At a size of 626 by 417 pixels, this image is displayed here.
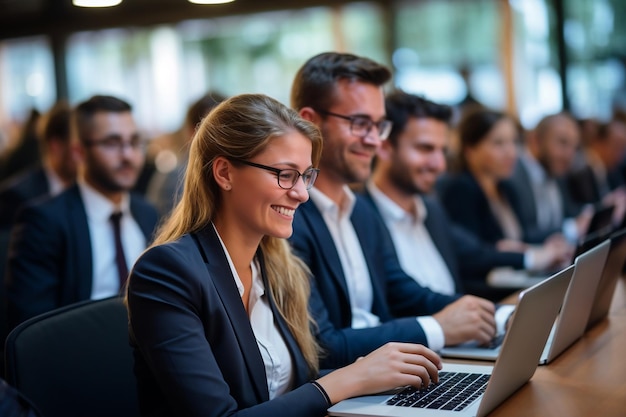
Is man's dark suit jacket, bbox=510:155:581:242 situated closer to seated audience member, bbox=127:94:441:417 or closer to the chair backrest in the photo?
seated audience member, bbox=127:94:441:417

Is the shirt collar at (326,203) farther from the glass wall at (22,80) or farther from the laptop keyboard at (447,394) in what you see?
the glass wall at (22,80)

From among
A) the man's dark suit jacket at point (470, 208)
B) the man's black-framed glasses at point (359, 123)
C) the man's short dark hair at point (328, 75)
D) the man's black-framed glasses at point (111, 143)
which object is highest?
the man's short dark hair at point (328, 75)

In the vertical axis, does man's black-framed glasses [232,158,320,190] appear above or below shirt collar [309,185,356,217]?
above

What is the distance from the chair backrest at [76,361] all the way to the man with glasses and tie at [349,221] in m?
0.54

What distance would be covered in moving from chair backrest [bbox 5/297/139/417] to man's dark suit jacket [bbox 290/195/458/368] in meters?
0.51

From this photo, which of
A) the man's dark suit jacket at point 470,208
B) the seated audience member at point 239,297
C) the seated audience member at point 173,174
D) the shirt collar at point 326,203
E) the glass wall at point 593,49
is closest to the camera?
the seated audience member at point 239,297

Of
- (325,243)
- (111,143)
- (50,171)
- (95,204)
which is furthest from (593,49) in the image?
(325,243)

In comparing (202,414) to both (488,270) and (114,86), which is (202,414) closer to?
(488,270)

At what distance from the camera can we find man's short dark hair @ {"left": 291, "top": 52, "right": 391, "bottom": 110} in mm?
2512

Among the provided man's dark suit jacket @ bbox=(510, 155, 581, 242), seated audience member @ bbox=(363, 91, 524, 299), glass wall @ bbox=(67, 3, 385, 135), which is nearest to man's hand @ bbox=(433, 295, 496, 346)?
seated audience member @ bbox=(363, 91, 524, 299)

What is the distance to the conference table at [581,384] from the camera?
1554 millimetres

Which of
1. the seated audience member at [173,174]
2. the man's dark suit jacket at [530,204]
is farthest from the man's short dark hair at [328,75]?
the man's dark suit jacket at [530,204]

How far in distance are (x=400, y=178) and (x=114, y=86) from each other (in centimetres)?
658

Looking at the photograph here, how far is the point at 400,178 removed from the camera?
10.9 feet
